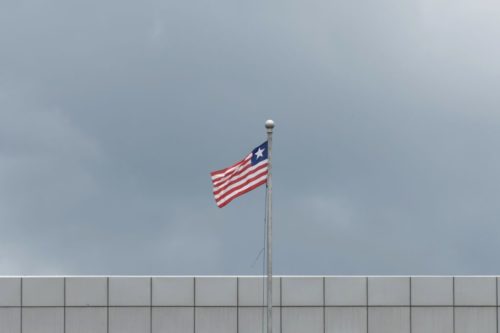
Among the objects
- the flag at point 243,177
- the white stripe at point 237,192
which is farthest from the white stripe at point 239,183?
the white stripe at point 237,192

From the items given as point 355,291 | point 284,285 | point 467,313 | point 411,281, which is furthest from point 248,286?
point 467,313

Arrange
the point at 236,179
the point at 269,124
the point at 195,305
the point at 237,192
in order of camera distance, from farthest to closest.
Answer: the point at 195,305 → the point at 236,179 → the point at 237,192 → the point at 269,124

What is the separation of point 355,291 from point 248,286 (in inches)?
154

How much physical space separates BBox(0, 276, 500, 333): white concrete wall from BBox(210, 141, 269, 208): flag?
17.1ft

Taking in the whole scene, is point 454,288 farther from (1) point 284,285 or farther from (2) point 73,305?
(2) point 73,305

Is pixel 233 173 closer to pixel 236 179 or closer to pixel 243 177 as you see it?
pixel 236 179

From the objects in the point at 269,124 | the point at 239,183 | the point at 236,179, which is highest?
the point at 269,124

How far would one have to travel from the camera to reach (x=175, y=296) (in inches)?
1225

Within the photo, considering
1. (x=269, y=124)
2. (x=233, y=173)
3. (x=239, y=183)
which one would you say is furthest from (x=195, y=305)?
(x=269, y=124)

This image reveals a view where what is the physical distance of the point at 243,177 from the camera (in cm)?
2691

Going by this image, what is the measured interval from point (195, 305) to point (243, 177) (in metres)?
6.57

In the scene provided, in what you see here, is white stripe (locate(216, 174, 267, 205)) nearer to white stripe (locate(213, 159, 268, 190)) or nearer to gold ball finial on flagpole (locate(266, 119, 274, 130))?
white stripe (locate(213, 159, 268, 190))

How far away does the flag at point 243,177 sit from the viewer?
87.4 feet

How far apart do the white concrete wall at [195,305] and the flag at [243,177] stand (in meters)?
5.20
